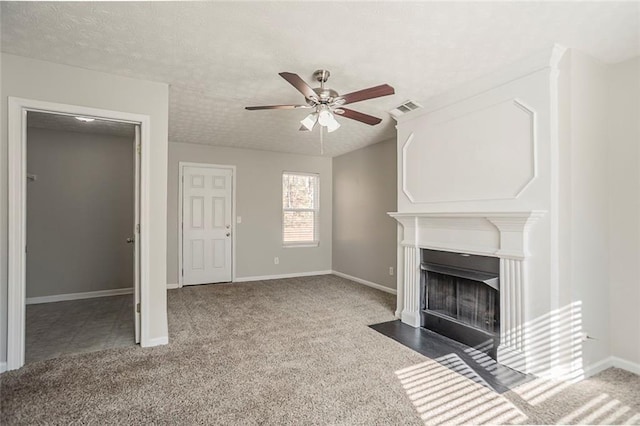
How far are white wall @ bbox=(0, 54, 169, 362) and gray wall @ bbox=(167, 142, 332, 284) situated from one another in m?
2.57

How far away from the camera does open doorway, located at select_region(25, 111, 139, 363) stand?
14.9ft

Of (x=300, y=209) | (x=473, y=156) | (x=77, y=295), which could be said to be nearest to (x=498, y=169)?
(x=473, y=156)

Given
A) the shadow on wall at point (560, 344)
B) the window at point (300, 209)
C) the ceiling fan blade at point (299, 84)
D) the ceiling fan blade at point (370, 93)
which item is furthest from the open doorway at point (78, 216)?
the shadow on wall at point (560, 344)

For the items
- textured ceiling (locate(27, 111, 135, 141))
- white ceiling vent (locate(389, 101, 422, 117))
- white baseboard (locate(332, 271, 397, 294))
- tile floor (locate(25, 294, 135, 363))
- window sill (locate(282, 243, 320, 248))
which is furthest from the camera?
window sill (locate(282, 243, 320, 248))

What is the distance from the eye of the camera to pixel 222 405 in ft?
6.86

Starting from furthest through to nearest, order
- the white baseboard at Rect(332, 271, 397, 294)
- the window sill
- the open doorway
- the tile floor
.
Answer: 1. the window sill
2. the white baseboard at Rect(332, 271, 397, 294)
3. the open doorway
4. the tile floor

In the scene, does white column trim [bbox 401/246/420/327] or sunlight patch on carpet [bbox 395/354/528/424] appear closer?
sunlight patch on carpet [bbox 395/354/528/424]

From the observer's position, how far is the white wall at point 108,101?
2557mm

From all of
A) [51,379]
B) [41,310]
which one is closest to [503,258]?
[51,379]

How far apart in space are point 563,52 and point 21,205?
14.1 ft

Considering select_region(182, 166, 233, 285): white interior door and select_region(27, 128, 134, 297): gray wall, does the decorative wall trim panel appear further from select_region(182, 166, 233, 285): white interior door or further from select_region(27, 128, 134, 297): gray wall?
select_region(27, 128, 134, 297): gray wall

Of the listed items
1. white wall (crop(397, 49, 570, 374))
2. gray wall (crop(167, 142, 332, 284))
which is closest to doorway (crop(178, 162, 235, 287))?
gray wall (crop(167, 142, 332, 284))

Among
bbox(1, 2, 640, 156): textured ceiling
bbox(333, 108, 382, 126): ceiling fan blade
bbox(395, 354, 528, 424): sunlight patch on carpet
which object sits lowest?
bbox(395, 354, 528, 424): sunlight patch on carpet

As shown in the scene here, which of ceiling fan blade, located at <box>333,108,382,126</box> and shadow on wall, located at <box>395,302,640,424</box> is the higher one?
ceiling fan blade, located at <box>333,108,382,126</box>
